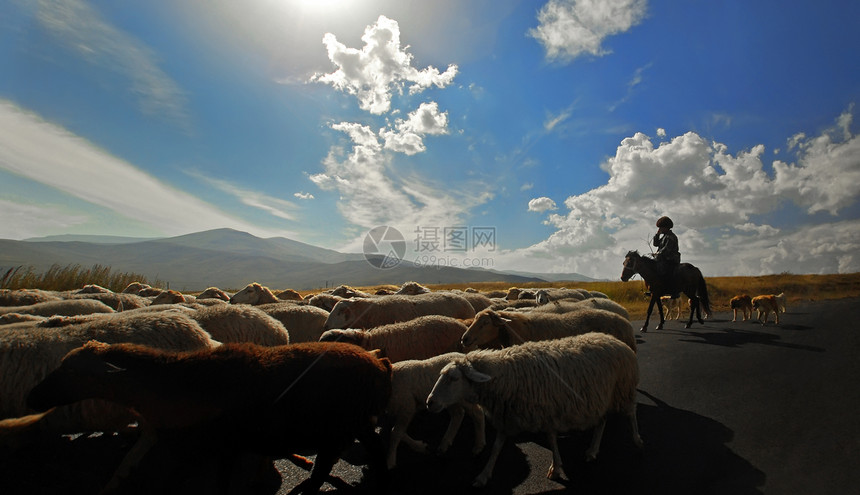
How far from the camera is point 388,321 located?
32.3 feet

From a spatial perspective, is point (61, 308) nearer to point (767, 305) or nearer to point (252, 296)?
point (252, 296)

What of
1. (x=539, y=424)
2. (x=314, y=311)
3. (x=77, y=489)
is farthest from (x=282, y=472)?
(x=314, y=311)

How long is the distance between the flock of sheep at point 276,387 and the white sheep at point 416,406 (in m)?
0.02

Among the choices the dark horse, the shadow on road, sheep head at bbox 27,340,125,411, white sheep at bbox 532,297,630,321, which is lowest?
the shadow on road

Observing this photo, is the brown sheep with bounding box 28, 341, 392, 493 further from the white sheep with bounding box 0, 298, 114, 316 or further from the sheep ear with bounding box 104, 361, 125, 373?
the white sheep with bounding box 0, 298, 114, 316

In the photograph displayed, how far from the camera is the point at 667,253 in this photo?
48.1 ft

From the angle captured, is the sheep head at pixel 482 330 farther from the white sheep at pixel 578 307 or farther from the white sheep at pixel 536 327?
the white sheep at pixel 578 307

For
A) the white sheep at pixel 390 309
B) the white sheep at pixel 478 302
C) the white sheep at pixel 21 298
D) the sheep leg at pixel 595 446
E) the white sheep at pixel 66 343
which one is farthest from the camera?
the white sheep at pixel 478 302

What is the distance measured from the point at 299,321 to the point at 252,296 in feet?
13.6

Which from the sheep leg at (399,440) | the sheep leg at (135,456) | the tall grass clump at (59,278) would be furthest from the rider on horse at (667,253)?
the tall grass clump at (59,278)

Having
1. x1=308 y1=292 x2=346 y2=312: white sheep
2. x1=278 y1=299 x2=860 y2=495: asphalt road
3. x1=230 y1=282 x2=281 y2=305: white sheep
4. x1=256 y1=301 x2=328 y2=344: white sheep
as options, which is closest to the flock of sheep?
x1=278 y1=299 x2=860 y2=495: asphalt road

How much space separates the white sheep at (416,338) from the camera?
23.4 feet

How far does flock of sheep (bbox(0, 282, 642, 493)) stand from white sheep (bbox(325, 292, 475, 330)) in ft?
6.25

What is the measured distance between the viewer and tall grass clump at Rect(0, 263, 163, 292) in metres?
16.4
